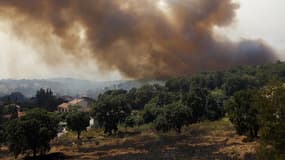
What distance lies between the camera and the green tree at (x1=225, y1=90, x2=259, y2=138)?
6975 cm

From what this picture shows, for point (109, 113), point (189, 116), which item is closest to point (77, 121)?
point (109, 113)

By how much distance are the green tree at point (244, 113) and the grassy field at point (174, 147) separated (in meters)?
2.68

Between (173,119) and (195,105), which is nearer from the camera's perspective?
(173,119)

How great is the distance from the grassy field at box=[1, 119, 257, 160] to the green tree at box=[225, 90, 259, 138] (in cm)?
268

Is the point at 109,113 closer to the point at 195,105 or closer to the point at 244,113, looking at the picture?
the point at 195,105

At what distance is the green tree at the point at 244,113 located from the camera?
69750 mm

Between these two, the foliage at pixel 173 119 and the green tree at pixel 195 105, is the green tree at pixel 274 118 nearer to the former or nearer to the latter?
the foliage at pixel 173 119

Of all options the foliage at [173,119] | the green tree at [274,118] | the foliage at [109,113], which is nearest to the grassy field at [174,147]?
the foliage at [173,119]

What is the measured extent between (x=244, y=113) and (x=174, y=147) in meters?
15.9

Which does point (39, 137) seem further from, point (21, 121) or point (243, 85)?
point (243, 85)

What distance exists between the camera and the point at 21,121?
70875 mm

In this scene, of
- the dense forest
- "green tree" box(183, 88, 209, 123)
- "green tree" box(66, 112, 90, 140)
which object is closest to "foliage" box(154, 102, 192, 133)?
the dense forest

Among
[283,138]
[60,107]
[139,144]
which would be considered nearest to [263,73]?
[60,107]

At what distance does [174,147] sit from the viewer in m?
68.9
